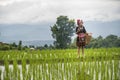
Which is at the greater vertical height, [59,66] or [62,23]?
[62,23]

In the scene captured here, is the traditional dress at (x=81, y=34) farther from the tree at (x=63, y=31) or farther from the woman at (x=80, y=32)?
A: the tree at (x=63, y=31)

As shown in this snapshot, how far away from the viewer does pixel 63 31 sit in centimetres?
3666

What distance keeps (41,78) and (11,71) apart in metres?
0.64

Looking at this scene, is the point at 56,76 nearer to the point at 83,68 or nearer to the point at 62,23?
the point at 83,68

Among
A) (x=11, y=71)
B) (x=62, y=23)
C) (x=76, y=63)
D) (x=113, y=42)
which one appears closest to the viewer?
(x=11, y=71)

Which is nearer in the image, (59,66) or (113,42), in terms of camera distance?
(59,66)

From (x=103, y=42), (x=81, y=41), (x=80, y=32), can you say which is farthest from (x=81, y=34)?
(x=103, y=42)

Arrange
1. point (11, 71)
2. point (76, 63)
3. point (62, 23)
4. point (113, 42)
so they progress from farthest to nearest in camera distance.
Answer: point (62, 23) < point (113, 42) < point (76, 63) < point (11, 71)

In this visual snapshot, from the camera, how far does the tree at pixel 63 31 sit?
1328 inches

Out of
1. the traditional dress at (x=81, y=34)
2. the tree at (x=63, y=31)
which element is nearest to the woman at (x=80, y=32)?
the traditional dress at (x=81, y=34)

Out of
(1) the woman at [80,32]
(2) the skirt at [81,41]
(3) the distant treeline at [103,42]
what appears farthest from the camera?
(3) the distant treeline at [103,42]

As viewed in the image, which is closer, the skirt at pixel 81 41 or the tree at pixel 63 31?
the skirt at pixel 81 41

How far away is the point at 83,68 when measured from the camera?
7.21 m

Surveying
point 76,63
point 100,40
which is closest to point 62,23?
point 100,40
